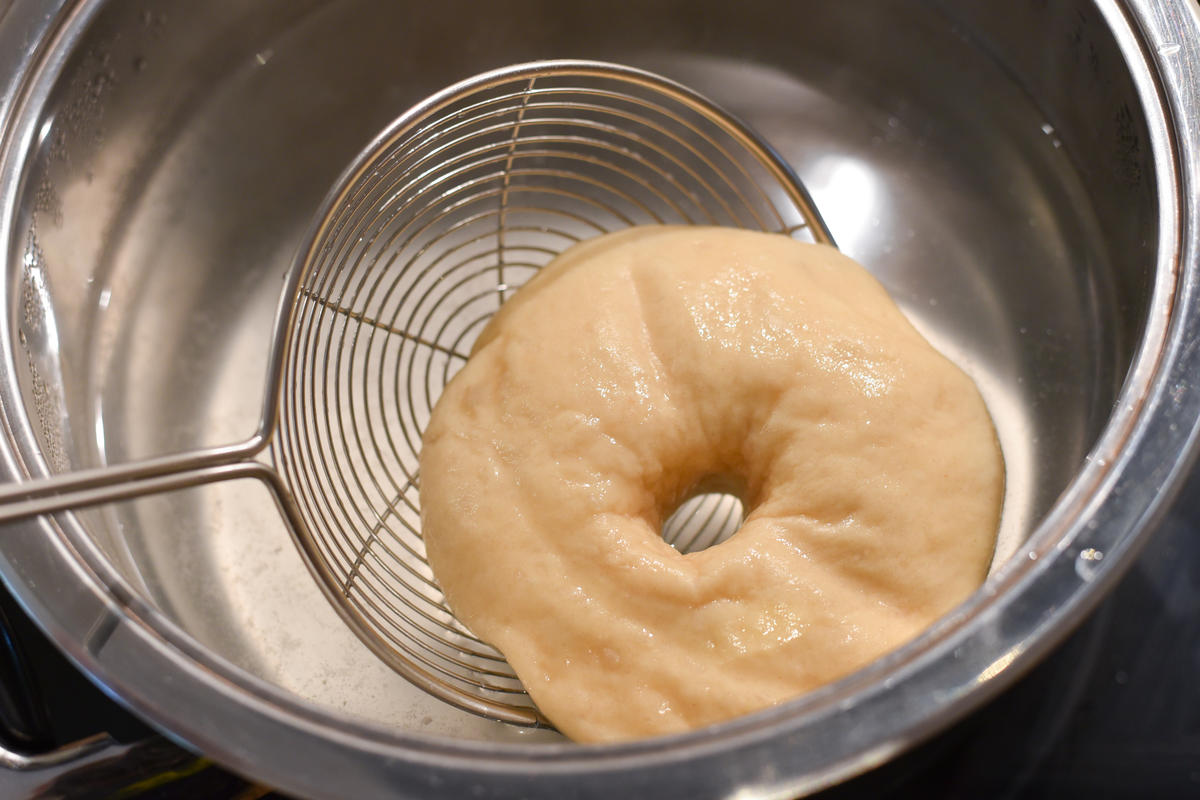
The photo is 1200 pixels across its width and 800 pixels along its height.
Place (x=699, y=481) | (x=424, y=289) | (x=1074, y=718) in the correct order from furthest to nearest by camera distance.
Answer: (x=424, y=289)
(x=699, y=481)
(x=1074, y=718)

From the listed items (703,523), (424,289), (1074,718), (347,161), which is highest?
(347,161)

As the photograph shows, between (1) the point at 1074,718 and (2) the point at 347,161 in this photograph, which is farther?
(2) the point at 347,161

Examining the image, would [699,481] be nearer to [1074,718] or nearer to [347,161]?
[1074,718]

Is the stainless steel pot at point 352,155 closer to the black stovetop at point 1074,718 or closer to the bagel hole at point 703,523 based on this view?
the black stovetop at point 1074,718

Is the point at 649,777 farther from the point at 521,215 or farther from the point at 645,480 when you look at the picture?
the point at 521,215

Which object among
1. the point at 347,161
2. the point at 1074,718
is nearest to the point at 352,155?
the point at 347,161

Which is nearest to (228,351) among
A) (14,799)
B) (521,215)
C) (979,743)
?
(521,215)

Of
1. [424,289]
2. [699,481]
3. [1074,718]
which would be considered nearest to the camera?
[1074,718]

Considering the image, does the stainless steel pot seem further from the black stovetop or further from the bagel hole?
the bagel hole
